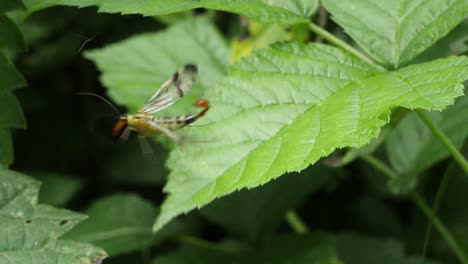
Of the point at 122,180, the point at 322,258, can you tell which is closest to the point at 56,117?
the point at 122,180

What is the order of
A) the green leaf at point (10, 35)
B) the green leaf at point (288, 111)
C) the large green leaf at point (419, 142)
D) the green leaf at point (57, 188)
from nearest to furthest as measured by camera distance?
the green leaf at point (288, 111) → the green leaf at point (10, 35) → the large green leaf at point (419, 142) → the green leaf at point (57, 188)

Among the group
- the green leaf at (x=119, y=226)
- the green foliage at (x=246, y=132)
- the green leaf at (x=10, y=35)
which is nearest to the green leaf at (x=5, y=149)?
the green foliage at (x=246, y=132)

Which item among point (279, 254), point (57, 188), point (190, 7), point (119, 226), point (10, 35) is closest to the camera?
point (190, 7)

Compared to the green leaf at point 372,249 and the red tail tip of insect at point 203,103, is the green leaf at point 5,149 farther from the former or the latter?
the green leaf at point 372,249

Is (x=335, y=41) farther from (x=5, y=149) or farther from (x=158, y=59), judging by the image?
(x=158, y=59)

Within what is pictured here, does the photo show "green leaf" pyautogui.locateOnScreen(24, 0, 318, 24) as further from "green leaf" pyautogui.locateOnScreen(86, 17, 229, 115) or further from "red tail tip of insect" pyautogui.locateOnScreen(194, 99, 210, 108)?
"green leaf" pyautogui.locateOnScreen(86, 17, 229, 115)

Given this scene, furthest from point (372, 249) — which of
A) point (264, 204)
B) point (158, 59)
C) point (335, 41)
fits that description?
point (335, 41)

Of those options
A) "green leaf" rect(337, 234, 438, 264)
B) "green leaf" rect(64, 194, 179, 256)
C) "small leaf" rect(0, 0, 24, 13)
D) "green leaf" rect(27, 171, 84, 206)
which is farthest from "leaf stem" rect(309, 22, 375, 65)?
"green leaf" rect(27, 171, 84, 206)
